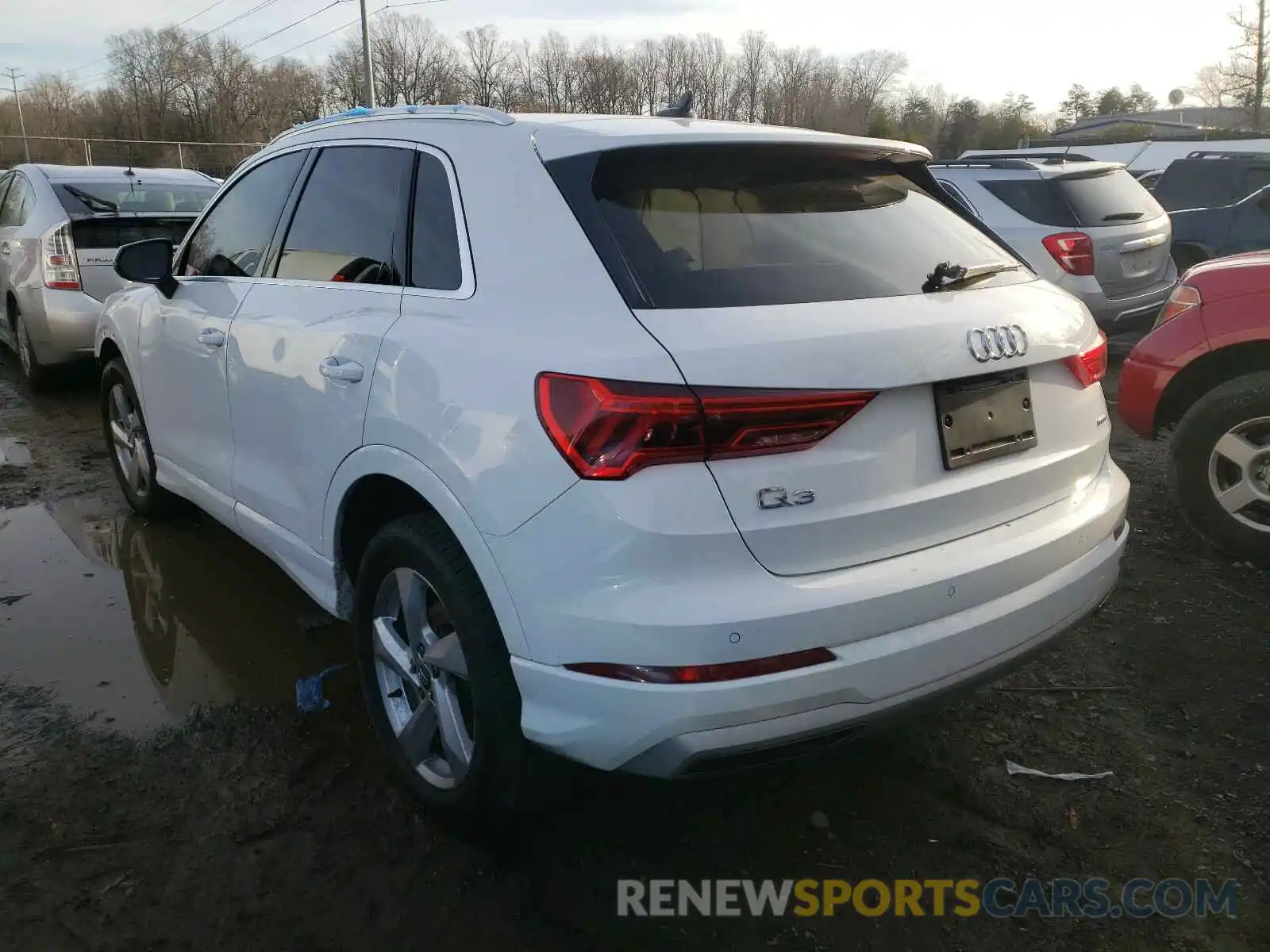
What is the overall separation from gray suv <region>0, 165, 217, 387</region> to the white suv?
5418 mm

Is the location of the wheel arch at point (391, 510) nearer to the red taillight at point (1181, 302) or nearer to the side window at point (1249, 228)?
the red taillight at point (1181, 302)

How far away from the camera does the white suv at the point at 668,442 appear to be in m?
2.03

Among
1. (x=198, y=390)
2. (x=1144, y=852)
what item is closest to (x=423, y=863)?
(x=1144, y=852)

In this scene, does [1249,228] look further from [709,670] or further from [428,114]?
[709,670]

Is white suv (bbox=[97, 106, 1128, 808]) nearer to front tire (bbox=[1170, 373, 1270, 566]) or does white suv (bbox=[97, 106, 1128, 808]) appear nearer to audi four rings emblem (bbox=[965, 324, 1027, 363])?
audi four rings emblem (bbox=[965, 324, 1027, 363])

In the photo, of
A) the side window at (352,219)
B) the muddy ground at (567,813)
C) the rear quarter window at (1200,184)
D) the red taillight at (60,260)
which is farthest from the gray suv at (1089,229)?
the red taillight at (60,260)

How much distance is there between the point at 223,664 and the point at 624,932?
79.0 inches

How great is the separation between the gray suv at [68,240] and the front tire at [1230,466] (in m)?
6.86

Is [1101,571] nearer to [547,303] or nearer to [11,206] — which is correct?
[547,303]

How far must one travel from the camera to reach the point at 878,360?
2.16 metres

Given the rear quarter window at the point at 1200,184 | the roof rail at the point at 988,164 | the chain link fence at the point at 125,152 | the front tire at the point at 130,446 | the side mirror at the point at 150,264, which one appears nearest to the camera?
the side mirror at the point at 150,264

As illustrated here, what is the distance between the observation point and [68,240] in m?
7.55

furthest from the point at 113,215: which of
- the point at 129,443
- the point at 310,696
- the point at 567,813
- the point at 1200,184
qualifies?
the point at 1200,184

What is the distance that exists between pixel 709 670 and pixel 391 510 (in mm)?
1190
